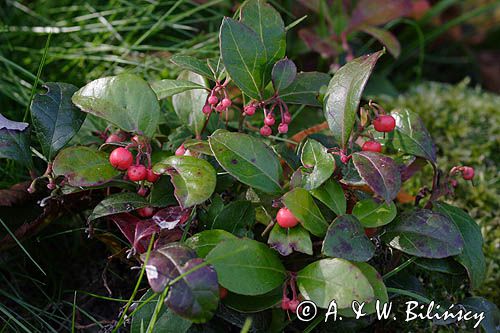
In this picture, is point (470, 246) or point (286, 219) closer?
point (286, 219)

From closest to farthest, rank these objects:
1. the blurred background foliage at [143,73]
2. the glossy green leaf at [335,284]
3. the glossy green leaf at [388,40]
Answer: the glossy green leaf at [335,284], the blurred background foliage at [143,73], the glossy green leaf at [388,40]

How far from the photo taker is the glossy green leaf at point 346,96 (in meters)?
1.02

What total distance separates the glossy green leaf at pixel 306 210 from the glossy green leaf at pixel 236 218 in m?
0.13

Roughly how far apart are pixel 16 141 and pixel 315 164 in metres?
0.54

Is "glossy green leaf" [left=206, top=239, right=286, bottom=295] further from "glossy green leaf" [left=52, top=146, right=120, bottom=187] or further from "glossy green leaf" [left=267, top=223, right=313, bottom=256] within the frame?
"glossy green leaf" [left=52, top=146, right=120, bottom=187]

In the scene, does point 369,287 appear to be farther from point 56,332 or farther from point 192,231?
point 56,332

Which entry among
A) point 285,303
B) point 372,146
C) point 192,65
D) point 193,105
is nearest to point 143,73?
point 193,105

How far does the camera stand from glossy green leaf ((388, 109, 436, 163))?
1132mm

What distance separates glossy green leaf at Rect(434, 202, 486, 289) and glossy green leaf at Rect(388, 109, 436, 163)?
0.36ft

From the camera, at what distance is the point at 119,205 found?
3.43 feet

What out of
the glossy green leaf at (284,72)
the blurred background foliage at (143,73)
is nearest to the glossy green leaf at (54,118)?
the blurred background foliage at (143,73)

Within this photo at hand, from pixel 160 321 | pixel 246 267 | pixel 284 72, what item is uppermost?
pixel 284 72

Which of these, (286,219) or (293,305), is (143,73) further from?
(293,305)

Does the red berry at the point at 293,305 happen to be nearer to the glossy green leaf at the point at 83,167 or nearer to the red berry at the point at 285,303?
the red berry at the point at 285,303
